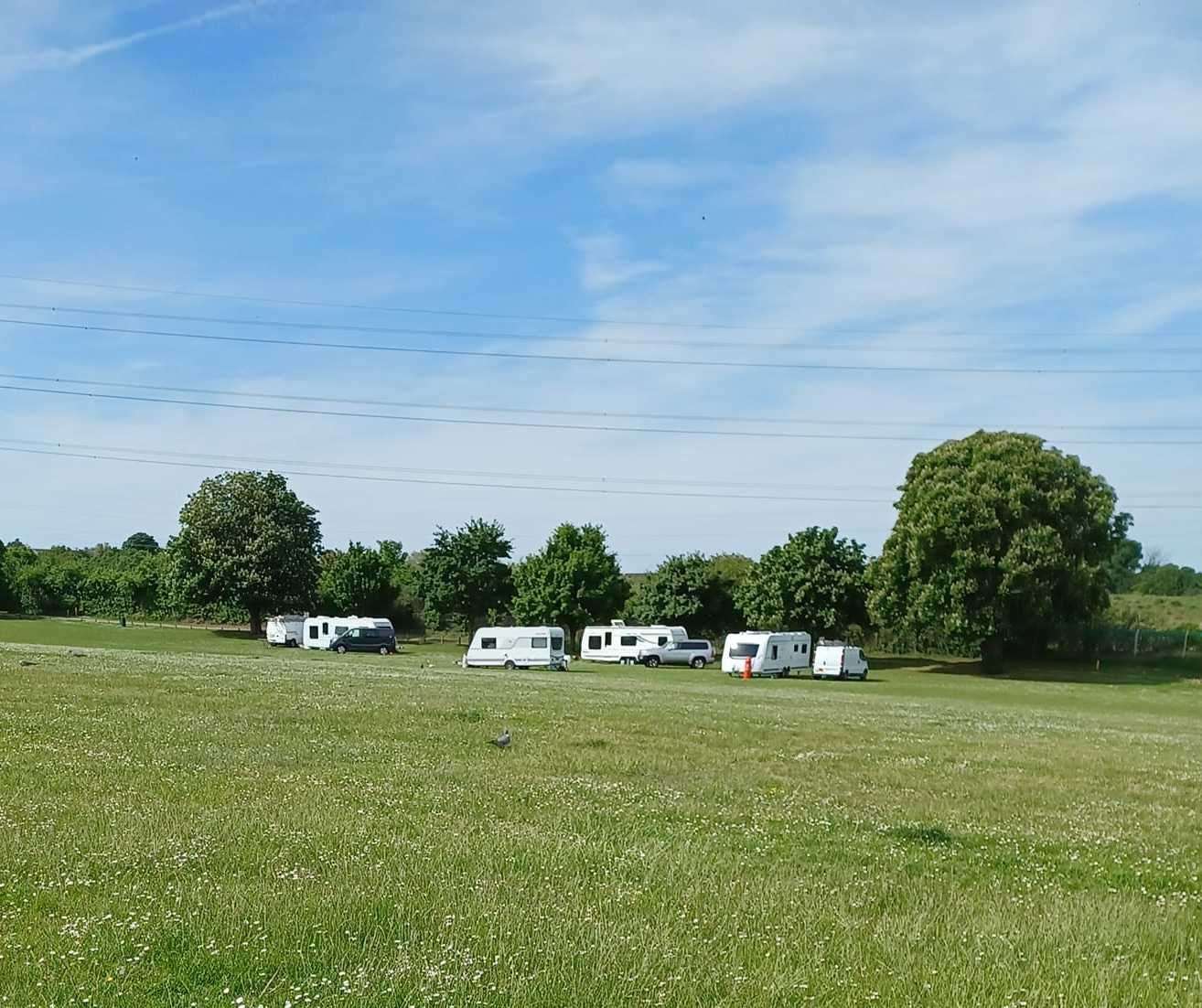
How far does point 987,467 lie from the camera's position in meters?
76.5

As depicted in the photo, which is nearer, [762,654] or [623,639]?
[762,654]

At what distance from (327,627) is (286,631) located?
5601 mm

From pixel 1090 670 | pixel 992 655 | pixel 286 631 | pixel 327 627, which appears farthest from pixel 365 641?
pixel 1090 670

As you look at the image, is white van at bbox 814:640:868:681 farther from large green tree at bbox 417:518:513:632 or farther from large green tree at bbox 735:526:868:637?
large green tree at bbox 417:518:513:632

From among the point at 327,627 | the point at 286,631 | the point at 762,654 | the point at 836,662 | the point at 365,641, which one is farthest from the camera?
the point at 286,631

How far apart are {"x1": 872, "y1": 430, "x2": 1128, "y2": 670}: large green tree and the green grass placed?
1938 cm

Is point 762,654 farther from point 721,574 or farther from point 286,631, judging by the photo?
point 286,631

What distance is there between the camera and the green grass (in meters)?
96.8

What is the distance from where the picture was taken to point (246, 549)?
101 m

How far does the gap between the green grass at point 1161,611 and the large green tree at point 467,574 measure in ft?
154

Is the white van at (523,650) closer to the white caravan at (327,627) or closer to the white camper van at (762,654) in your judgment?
the white camper van at (762,654)

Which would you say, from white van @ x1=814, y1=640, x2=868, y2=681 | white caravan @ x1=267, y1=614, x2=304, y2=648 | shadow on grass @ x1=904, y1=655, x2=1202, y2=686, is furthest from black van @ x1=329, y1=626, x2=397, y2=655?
shadow on grass @ x1=904, y1=655, x2=1202, y2=686

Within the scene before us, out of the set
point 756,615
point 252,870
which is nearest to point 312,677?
point 252,870

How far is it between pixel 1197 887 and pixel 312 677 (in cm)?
3199
